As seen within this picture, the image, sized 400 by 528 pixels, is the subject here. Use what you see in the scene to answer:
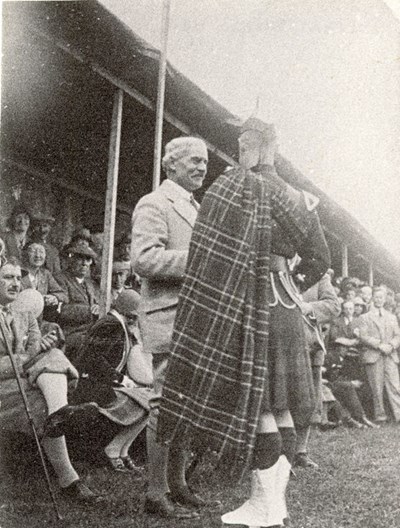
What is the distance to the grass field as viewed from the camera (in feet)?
→ 9.45

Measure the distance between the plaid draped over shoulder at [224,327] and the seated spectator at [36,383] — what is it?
0.75 metres

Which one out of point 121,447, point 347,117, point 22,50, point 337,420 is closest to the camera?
point 347,117

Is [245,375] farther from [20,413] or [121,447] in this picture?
[121,447]

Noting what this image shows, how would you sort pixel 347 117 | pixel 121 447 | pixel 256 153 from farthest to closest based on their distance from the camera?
pixel 121 447, pixel 347 117, pixel 256 153

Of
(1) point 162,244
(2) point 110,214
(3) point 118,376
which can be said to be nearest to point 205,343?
(1) point 162,244

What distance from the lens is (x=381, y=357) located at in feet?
23.4

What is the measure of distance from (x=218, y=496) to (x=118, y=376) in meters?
1.18

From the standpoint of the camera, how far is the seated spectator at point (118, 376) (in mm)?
4008

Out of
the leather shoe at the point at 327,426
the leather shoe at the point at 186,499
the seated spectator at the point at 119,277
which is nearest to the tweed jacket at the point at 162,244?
the leather shoe at the point at 186,499

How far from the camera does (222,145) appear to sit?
690cm

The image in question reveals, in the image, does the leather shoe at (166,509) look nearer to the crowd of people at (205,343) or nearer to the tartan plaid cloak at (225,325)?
the crowd of people at (205,343)

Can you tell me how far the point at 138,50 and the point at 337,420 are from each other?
384 centimetres

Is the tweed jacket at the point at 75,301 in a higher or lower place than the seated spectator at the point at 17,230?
lower

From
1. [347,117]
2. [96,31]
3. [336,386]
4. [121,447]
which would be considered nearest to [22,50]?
[96,31]
